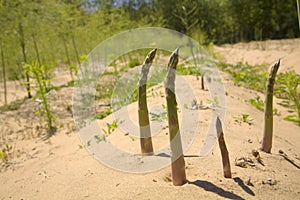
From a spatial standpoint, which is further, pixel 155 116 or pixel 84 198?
pixel 155 116

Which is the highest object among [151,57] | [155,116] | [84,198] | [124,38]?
[124,38]

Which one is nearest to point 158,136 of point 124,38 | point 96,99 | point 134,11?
point 96,99

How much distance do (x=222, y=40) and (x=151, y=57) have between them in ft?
86.2

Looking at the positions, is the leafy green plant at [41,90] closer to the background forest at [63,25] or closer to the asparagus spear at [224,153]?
the background forest at [63,25]

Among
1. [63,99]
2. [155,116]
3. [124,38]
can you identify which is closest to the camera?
[155,116]

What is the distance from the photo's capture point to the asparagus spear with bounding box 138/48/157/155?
6.60 feet

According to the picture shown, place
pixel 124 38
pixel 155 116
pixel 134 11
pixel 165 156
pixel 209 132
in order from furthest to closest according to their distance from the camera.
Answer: pixel 134 11 < pixel 124 38 < pixel 155 116 < pixel 209 132 < pixel 165 156

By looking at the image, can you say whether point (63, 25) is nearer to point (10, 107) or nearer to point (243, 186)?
point (10, 107)

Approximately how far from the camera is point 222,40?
26.5 m

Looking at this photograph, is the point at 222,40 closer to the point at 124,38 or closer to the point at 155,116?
the point at 124,38

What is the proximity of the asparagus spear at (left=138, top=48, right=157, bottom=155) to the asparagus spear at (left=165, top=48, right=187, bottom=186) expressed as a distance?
29 cm

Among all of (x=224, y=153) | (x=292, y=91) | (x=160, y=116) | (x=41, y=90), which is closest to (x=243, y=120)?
(x=292, y=91)

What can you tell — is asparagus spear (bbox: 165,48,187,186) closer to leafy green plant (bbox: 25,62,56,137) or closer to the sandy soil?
the sandy soil

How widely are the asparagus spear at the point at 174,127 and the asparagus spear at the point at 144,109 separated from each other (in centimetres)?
29
